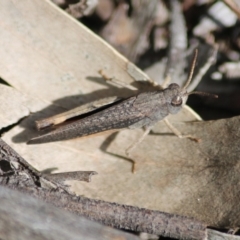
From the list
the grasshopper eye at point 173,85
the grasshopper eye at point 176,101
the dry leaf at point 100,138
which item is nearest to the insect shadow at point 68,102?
the dry leaf at point 100,138

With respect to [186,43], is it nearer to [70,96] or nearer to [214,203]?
[70,96]

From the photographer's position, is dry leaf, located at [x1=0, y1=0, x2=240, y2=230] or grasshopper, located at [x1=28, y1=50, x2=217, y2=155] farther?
grasshopper, located at [x1=28, y1=50, x2=217, y2=155]

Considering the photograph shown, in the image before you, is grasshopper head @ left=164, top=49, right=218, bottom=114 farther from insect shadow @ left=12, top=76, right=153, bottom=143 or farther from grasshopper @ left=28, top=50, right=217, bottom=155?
insect shadow @ left=12, top=76, right=153, bottom=143

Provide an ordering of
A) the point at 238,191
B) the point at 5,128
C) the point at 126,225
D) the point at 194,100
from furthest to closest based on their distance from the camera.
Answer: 1. the point at 194,100
2. the point at 5,128
3. the point at 238,191
4. the point at 126,225

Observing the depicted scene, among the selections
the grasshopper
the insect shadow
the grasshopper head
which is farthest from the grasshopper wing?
the grasshopper head

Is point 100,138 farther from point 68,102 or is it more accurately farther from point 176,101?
point 176,101

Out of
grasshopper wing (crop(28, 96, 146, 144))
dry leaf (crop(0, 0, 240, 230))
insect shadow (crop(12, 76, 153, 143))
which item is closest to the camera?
dry leaf (crop(0, 0, 240, 230))

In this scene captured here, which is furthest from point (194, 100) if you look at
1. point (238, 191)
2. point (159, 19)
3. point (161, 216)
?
point (161, 216)

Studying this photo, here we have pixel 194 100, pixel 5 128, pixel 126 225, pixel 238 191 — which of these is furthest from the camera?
pixel 194 100

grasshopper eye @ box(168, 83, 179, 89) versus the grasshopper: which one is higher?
grasshopper eye @ box(168, 83, 179, 89)
